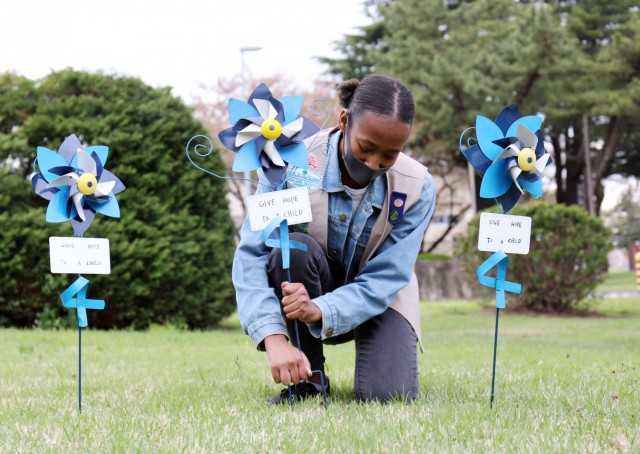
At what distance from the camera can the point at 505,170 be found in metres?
3.28

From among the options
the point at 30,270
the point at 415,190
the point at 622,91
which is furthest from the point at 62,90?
the point at 622,91

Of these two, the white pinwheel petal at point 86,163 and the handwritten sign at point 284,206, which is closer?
the handwritten sign at point 284,206

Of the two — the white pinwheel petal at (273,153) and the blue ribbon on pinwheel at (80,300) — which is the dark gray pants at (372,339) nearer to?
the white pinwheel petal at (273,153)

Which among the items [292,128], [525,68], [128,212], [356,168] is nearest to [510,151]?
[356,168]

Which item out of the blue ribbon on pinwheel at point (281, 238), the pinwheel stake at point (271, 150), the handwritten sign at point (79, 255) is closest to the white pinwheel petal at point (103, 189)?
the handwritten sign at point (79, 255)

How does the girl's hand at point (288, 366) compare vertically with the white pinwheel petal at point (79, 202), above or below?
below

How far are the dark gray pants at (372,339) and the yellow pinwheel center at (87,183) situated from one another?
825mm

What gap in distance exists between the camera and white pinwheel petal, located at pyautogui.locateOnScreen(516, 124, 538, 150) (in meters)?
3.21

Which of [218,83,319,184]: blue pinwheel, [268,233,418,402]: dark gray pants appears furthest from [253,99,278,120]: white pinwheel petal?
[268,233,418,402]: dark gray pants

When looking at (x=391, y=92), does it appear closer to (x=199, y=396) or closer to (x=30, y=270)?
(x=199, y=396)

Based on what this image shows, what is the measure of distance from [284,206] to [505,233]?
920 mm

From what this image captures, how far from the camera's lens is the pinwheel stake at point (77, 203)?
3238mm

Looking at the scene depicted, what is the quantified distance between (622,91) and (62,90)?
606 inches

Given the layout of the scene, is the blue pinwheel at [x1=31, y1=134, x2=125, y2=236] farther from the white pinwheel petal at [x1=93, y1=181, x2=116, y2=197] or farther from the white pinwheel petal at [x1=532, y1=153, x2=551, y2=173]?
the white pinwheel petal at [x1=532, y1=153, x2=551, y2=173]
